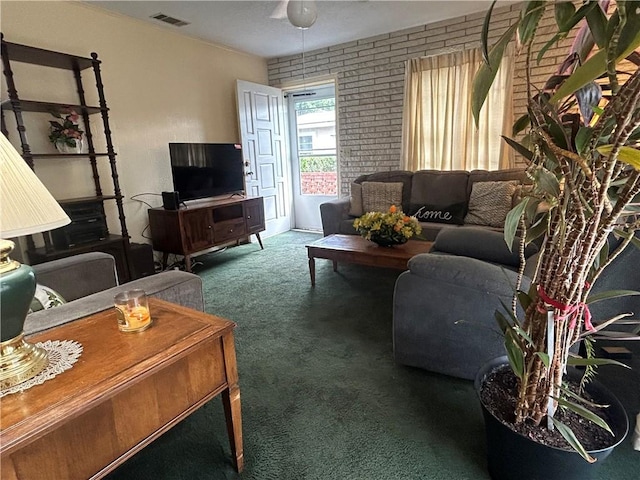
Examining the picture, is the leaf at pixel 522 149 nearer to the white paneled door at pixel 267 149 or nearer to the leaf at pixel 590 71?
the leaf at pixel 590 71

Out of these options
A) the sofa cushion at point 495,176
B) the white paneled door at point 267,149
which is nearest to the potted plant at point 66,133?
the white paneled door at point 267,149

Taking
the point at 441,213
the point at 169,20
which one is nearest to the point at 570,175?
the point at 441,213

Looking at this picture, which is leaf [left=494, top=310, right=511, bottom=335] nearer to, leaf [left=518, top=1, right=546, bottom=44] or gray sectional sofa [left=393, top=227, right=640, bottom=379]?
gray sectional sofa [left=393, top=227, right=640, bottom=379]

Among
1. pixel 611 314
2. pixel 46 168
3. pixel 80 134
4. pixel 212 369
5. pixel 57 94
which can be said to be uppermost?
pixel 57 94

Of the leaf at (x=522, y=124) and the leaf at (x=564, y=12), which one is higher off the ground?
the leaf at (x=564, y=12)

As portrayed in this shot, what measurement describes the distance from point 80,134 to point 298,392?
2.82 meters

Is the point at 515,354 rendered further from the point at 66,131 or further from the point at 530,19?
the point at 66,131

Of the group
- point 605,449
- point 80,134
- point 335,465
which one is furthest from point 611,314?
point 80,134

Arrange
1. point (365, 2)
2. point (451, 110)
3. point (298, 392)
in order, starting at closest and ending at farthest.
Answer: point (298, 392) < point (365, 2) < point (451, 110)

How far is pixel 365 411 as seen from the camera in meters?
1.55

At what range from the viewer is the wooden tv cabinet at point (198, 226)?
3502 millimetres

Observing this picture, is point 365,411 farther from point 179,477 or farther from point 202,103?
point 202,103

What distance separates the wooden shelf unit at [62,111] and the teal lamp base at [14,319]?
2.28 meters

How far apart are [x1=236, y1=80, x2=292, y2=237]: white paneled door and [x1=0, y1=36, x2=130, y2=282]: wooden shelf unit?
1722 millimetres
